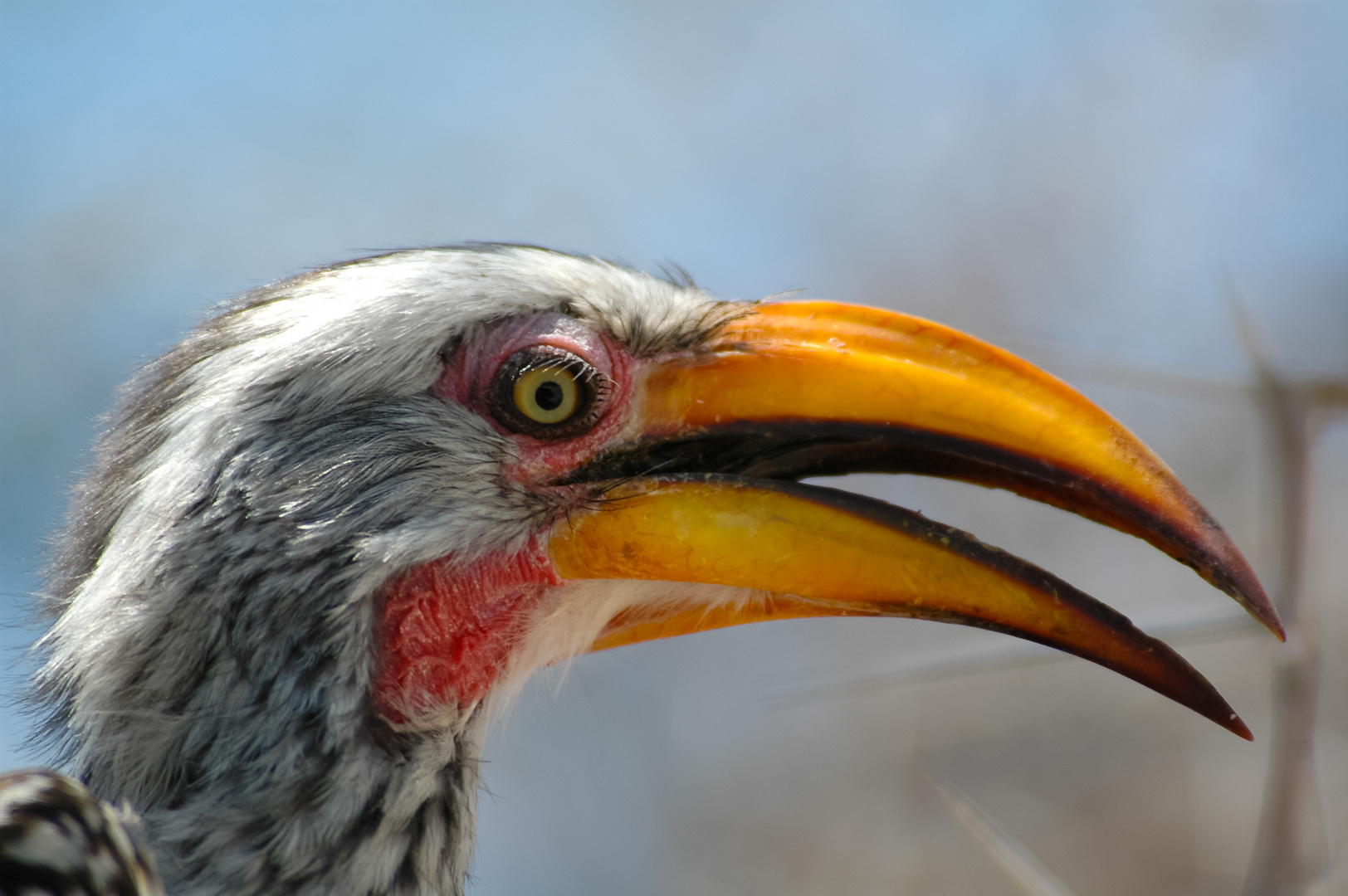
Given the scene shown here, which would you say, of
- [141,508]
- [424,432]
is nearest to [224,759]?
[141,508]

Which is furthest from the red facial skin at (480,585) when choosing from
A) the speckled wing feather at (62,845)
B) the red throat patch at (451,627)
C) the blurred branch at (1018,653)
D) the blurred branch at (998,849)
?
the blurred branch at (998,849)

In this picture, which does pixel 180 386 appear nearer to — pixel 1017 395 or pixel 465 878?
pixel 465 878

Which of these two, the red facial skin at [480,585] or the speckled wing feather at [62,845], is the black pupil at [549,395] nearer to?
the red facial skin at [480,585]

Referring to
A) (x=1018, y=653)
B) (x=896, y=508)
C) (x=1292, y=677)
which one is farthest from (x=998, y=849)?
(x=896, y=508)

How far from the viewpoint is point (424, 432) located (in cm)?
273

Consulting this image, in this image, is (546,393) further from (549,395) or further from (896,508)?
(896,508)

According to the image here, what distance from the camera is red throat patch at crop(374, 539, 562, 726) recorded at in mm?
2637

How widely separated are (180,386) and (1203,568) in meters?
2.43

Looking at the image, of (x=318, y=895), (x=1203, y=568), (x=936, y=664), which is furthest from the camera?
(x=936, y=664)

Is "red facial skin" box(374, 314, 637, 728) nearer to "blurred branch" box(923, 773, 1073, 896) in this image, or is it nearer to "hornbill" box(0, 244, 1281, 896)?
"hornbill" box(0, 244, 1281, 896)

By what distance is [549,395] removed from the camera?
9.28ft

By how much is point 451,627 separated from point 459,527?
234mm

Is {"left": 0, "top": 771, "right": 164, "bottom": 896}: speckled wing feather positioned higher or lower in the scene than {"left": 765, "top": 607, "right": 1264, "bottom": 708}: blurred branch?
lower

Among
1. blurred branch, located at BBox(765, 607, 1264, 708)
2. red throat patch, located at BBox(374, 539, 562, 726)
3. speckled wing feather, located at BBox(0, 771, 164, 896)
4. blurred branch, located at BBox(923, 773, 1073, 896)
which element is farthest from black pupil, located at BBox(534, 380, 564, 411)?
blurred branch, located at BBox(923, 773, 1073, 896)
